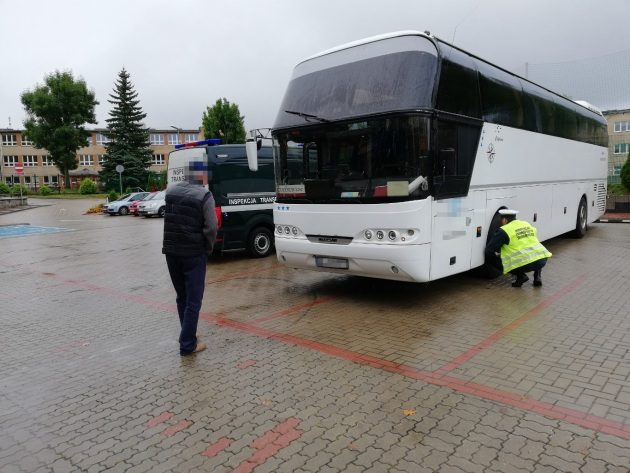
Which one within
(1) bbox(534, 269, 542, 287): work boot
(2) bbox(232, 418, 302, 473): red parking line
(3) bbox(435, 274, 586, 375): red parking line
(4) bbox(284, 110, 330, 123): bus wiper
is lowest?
(2) bbox(232, 418, 302, 473): red parking line

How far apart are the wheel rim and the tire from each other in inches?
317

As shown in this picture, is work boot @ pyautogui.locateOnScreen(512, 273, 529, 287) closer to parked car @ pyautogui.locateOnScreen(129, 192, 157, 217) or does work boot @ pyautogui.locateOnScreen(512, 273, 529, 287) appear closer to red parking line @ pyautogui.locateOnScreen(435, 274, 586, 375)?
red parking line @ pyautogui.locateOnScreen(435, 274, 586, 375)

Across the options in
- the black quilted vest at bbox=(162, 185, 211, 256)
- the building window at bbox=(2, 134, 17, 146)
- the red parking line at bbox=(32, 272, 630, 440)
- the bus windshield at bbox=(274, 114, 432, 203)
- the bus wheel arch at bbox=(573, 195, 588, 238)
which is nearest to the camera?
the red parking line at bbox=(32, 272, 630, 440)

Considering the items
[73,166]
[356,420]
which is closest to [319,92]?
[356,420]

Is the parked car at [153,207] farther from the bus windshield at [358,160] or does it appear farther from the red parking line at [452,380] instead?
the red parking line at [452,380]

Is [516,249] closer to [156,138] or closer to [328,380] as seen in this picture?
[328,380]

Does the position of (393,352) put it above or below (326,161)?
below

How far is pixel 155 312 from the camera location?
7.27 metres

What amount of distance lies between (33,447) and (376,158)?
15.8 ft

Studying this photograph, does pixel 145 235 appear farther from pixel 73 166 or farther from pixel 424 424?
pixel 73 166

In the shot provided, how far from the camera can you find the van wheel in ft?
39.2

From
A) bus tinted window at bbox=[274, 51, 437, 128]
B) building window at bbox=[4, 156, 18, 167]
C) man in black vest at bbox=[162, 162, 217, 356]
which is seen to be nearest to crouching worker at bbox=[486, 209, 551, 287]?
bus tinted window at bbox=[274, 51, 437, 128]

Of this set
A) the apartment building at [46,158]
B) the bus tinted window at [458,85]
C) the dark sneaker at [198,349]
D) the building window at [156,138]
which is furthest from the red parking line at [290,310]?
the building window at [156,138]

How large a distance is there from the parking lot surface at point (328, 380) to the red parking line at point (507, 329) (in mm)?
32
